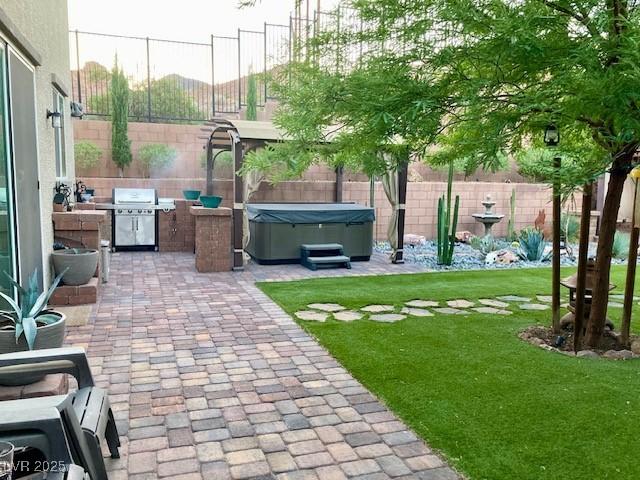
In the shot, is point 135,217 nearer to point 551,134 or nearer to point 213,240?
point 213,240

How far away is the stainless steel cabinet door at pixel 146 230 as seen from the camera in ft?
31.9

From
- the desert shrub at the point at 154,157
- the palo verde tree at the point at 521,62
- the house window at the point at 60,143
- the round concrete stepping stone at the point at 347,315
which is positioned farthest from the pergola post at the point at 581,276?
the desert shrub at the point at 154,157

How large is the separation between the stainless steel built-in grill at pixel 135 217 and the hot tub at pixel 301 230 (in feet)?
6.49

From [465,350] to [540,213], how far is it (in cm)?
894

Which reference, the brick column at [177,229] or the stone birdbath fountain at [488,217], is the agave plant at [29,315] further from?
the stone birdbath fountain at [488,217]

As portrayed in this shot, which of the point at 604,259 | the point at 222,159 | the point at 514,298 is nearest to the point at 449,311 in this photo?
the point at 514,298

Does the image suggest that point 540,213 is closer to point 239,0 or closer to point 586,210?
point 586,210

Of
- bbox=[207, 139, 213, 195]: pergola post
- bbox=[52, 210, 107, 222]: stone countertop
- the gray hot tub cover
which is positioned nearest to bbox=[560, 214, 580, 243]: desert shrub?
the gray hot tub cover

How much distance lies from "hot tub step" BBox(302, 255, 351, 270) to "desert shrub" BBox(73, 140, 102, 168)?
5.72m

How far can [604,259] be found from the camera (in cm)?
438

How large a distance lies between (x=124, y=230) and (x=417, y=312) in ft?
20.5

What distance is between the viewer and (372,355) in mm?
4188

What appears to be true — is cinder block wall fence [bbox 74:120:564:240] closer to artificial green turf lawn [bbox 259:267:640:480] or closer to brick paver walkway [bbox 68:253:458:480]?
brick paver walkway [bbox 68:253:458:480]

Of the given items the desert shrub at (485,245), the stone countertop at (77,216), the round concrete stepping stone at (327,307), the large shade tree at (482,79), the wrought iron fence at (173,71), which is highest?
the wrought iron fence at (173,71)
